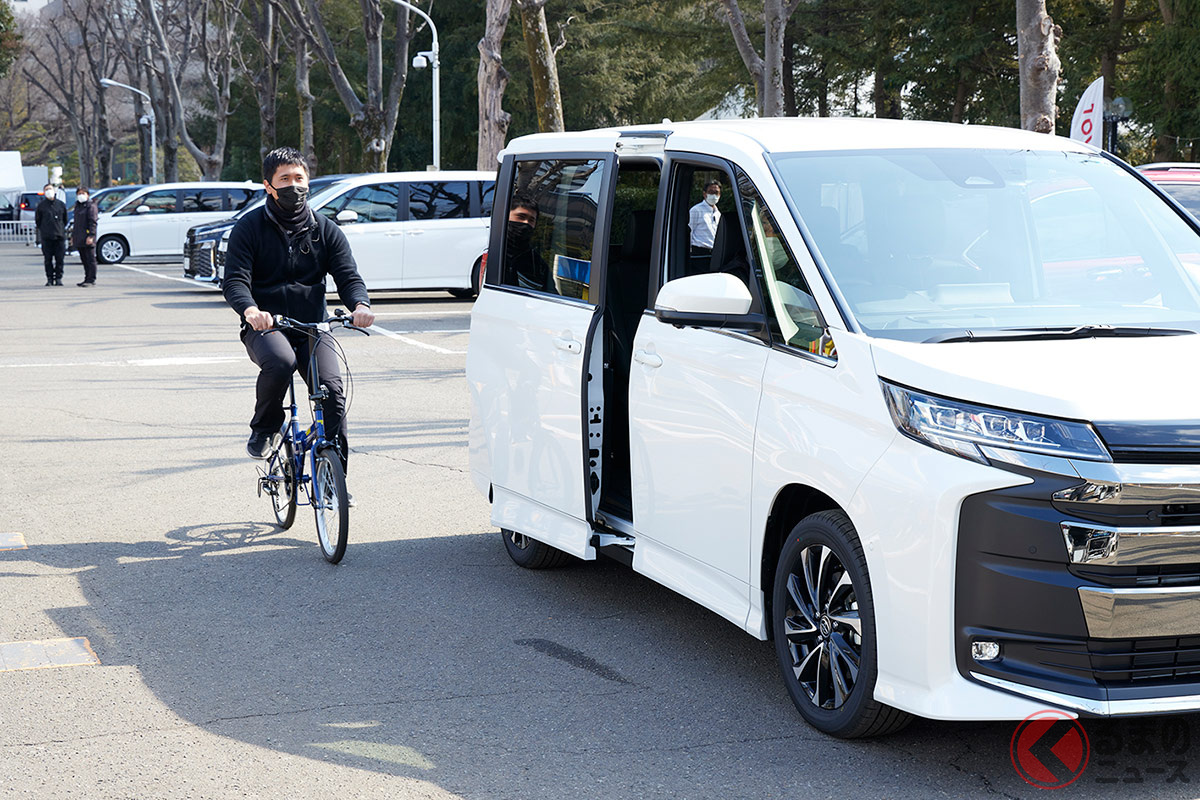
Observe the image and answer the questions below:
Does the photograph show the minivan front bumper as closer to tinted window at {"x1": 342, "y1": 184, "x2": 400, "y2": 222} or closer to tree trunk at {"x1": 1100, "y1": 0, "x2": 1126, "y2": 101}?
tinted window at {"x1": 342, "y1": 184, "x2": 400, "y2": 222}

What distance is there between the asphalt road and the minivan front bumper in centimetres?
39

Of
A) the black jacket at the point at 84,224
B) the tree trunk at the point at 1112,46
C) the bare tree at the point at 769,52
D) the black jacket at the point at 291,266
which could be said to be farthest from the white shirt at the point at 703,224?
the tree trunk at the point at 1112,46

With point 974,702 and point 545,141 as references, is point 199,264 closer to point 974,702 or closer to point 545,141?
point 545,141

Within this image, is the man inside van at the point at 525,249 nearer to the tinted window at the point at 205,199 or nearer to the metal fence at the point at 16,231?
the tinted window at the point at 205,199

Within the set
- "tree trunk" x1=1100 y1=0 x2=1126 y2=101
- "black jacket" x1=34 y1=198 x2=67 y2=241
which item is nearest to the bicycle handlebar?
"black jacket" x1=34 y1=198 x2=67 y2=241

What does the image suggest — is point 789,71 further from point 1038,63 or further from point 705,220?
point 705,220

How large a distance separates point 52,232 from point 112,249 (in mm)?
8170

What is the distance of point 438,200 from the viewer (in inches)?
920

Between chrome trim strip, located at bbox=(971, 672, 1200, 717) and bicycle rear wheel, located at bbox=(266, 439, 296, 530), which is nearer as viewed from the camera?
chrome trim strip, located at bbox=(971, 672, 1200, 717)

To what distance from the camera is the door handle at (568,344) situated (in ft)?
19.1

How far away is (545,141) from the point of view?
654cm

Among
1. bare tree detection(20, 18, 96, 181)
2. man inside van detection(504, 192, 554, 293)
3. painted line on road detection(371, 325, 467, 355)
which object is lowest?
painted line on road detection(371, 325, 467, 355)

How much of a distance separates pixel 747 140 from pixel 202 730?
2.74m

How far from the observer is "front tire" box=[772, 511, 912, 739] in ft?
14.0
